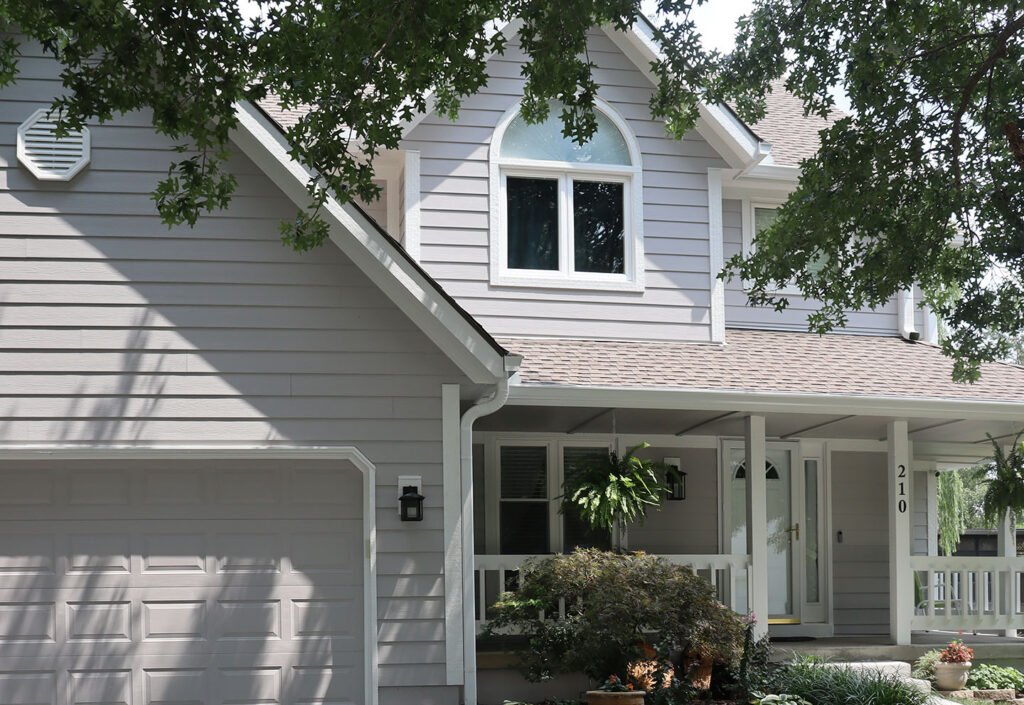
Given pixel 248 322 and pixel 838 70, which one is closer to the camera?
pixel 248 322

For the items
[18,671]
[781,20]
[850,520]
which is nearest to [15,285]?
[18,671]

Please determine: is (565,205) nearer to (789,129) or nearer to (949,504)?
(789,129)

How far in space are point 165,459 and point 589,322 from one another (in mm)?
4868

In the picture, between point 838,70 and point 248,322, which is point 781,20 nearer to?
point 838,70

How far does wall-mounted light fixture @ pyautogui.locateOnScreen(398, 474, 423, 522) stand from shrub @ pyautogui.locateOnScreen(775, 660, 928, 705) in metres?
3.56

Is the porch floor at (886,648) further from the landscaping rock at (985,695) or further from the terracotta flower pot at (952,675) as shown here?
the landscaping rock at (985,695)

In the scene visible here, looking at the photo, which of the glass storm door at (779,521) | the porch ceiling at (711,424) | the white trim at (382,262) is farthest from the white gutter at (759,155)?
the white trim at (382,262)

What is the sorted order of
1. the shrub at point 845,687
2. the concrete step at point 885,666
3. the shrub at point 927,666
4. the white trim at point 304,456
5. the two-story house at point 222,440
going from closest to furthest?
the white trim at point 304,456, the two-story house at point 222,440, the shrub at point 845,687, the concrete step at point 885,666, the shrub at point 927,666

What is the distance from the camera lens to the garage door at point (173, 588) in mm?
9109

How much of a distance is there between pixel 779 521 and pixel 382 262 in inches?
269

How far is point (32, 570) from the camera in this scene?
30.1 ft

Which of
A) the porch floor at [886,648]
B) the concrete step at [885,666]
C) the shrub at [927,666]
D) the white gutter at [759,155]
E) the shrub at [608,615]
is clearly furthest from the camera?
the white gutter at [759,155]

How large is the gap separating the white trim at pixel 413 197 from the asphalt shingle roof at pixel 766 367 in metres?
1.47

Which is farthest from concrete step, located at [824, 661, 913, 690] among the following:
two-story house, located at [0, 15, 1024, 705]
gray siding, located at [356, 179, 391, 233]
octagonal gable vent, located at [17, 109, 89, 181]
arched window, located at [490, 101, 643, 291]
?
octagonal gable vent, located at [17, 109, 89, 181]
